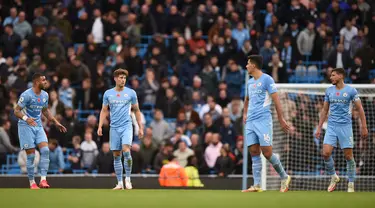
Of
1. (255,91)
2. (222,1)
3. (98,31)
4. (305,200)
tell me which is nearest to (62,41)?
(98,31)

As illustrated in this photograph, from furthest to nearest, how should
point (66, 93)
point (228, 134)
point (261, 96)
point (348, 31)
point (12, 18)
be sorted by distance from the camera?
point (12, 18) → point (348, 31) → point (66, 93) → point (228, 134) → point (261, 96)

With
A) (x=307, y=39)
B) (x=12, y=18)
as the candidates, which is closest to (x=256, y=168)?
(x=307, y=39)

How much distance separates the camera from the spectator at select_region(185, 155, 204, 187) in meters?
21.2

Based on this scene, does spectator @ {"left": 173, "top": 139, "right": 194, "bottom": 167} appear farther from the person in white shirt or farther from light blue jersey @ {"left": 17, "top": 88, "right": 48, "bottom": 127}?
the person in white shirt

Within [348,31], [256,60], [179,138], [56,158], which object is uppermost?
[348,31]

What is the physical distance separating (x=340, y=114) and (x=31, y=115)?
5.88m

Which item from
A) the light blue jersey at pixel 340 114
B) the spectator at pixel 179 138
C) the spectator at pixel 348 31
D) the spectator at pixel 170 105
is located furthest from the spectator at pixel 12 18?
the light blue jersey at pixel 340 114

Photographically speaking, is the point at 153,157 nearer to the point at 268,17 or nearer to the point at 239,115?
the point at 239,115

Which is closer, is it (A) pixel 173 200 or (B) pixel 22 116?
(A) pixel 173 200

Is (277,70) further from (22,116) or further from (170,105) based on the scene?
(22,116)

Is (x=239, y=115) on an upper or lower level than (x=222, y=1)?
lower

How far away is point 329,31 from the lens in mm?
25672

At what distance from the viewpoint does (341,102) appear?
15.9 meters

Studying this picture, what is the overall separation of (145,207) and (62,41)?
1640 centimetres
